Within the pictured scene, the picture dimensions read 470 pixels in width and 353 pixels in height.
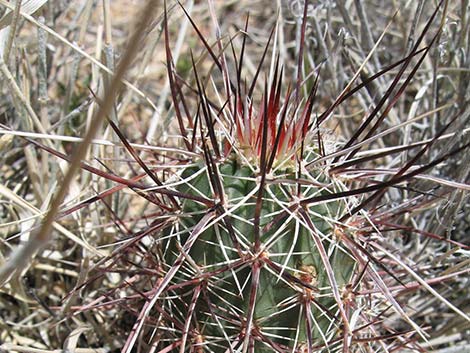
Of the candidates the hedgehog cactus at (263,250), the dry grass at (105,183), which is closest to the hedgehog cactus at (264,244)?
the hedgehog cactus at (263,250)

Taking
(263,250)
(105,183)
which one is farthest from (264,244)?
(105,183)

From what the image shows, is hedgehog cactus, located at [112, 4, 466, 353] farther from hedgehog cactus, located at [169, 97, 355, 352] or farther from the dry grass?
the dry grass

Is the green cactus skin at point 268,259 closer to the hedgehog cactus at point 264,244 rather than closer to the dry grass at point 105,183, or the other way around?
the hedgehog cactus at point 264,244

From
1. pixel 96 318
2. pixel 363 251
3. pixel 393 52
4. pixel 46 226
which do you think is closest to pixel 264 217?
pixel 363 251

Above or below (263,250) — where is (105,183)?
above

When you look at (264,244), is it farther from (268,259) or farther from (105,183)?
(105,183)

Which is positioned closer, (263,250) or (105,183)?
(263,250)

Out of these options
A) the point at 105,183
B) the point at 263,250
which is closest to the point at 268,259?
the point at 263,250

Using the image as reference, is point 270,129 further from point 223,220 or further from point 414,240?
point 414,240

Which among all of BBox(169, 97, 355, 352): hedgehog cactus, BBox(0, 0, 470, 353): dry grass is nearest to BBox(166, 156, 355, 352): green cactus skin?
BBox(169, 97, 355, 352): hedgehog cactus
